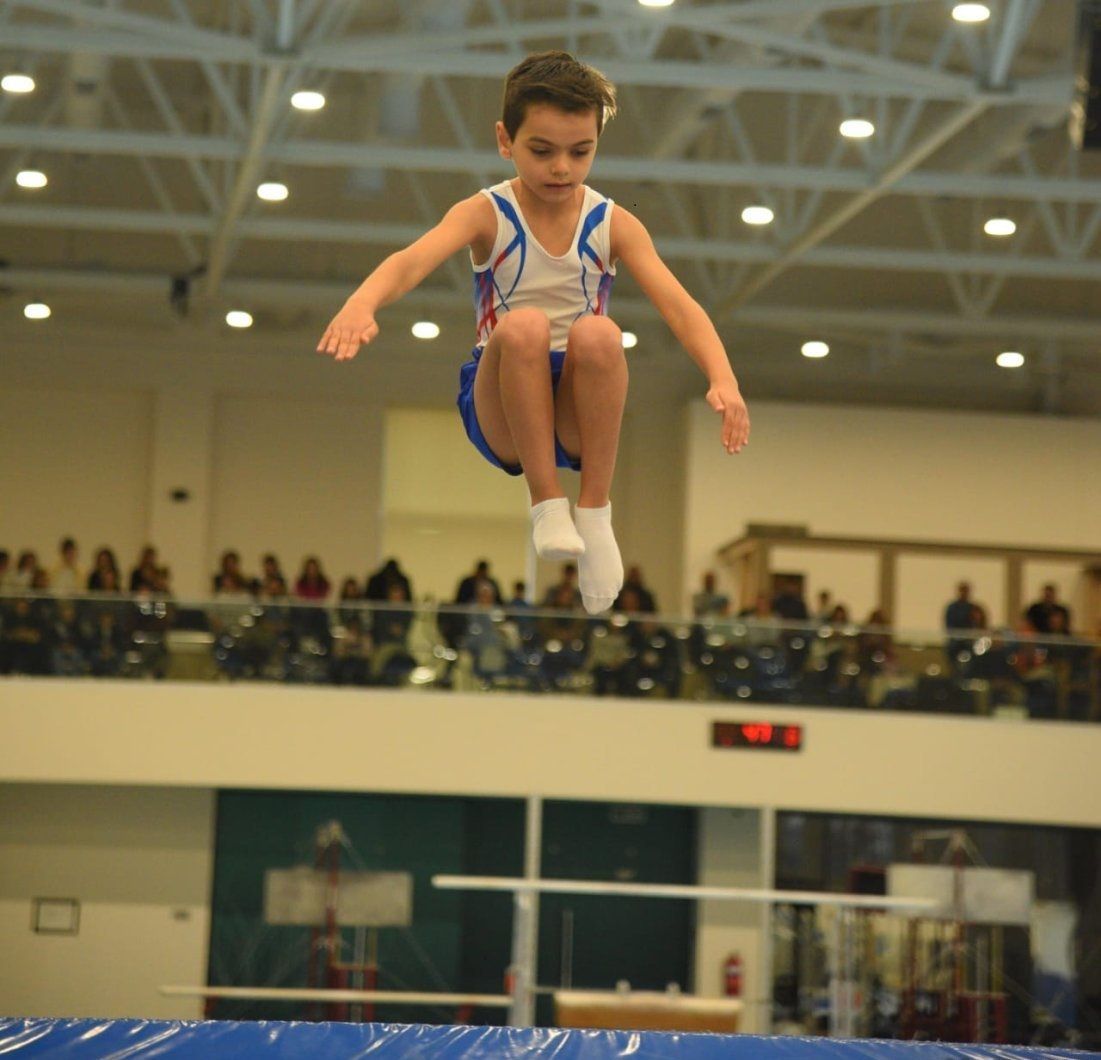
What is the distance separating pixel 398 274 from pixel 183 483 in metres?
17.0

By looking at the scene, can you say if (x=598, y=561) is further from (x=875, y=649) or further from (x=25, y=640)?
(x=25, y=640)

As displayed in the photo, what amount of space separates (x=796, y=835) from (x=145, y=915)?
5.86m

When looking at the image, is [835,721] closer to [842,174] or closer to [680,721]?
[680,721]

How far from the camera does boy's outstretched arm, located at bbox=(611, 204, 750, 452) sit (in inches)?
182

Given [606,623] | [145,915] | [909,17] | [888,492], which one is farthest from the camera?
[888,492]

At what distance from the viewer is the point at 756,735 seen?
51.2 ft

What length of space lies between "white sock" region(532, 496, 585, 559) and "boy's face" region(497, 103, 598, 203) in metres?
0.80

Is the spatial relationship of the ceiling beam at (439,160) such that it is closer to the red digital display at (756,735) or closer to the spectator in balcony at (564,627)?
the spectator in balcony at (564,627)

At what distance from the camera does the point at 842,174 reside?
14.8 meters

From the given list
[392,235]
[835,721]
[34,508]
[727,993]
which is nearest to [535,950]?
[727,993]

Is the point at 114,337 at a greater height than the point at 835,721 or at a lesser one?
greater

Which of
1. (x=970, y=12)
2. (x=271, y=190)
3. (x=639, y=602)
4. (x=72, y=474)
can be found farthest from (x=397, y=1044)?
(x=72, y=474)

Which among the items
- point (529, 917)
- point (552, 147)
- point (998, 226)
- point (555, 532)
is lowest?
A: point (529, 917)

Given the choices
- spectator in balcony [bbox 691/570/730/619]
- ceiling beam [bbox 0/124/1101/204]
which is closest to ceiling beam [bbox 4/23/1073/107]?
ceiling beam [bbox 0/124/1101/204]
